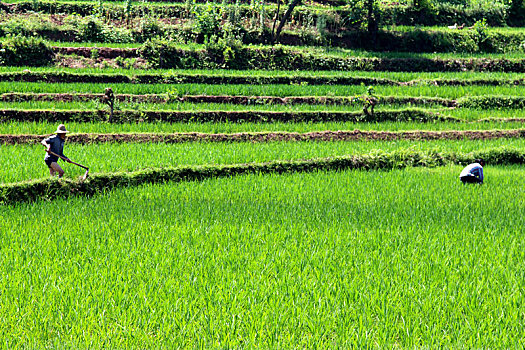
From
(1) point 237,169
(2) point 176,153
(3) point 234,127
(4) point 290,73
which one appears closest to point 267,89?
(4) point 290,73

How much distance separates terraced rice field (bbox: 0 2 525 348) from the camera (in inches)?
128

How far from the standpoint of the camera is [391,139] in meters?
10.8

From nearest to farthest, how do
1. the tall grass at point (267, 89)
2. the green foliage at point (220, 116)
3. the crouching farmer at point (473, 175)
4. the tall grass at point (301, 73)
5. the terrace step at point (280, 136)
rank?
the crouching farmer at point (473, 175) < the terrace step at point (280, 136) < the green foliage at point (220, 116) < the tall grass at point (267, 89) < the tall grass at point (301, 73)

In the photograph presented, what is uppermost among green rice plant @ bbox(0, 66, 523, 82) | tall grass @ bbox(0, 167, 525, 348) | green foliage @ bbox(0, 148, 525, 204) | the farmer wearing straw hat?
green rice plant @ bbox(0, 66, 523, 82)

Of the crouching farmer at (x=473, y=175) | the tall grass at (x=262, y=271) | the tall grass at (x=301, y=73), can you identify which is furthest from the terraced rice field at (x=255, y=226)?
the tall grass at (x=301, y=73)

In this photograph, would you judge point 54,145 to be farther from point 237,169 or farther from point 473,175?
point 473,175

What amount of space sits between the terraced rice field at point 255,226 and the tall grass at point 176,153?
51 mm

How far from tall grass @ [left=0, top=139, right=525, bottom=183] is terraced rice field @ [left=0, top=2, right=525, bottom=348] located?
0.17 feet

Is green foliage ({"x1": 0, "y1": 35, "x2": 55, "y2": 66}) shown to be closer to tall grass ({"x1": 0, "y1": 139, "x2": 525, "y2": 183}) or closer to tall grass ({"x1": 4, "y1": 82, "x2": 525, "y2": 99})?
tall grass ({"x1": 4, "y1": 82, "x2": 525, "y2": 99})

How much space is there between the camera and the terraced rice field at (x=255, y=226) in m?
3.25

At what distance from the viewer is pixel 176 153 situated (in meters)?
8.62

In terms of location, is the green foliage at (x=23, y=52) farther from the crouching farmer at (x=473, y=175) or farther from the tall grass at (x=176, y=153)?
the crouching farmer at (x=473, y=175)

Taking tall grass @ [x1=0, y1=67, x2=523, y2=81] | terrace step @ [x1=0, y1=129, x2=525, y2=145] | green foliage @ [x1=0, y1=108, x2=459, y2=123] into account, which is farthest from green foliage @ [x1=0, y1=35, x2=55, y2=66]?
terrace step @ [x1=0, y1=129, x2=525, y2=145]

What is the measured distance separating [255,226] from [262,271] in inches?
49.7
